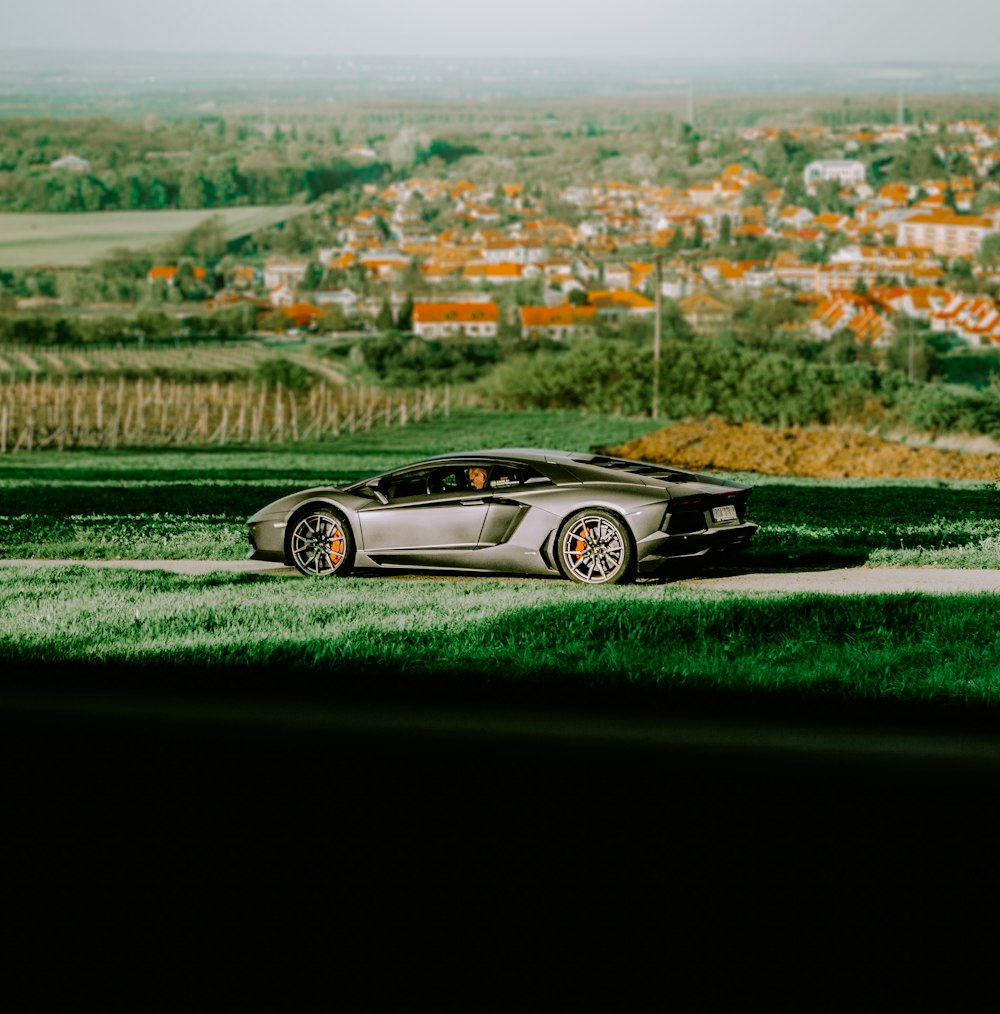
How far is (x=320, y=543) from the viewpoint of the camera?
1371 centimetres

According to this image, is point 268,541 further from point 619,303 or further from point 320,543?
point 619,303

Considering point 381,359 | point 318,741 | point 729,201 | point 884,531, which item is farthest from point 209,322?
point 318,741

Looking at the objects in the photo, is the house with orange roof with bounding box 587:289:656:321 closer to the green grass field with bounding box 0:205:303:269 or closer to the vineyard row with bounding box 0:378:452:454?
the vineyard row with bounding box 0:378:452:454

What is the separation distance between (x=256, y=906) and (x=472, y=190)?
138794 millimetres

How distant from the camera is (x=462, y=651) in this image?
10.1 metres

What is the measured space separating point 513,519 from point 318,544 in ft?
6.58

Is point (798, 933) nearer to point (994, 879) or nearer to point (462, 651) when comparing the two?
point (994, 879)

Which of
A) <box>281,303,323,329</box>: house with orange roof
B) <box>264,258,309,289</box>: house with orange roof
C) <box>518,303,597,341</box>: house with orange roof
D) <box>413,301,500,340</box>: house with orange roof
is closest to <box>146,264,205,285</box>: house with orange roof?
<box>264,258,309,289</box>: house with orange roof

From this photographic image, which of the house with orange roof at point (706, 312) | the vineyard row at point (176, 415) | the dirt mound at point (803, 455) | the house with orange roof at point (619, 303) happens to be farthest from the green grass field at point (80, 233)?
the dirt mound at point (803, 455)

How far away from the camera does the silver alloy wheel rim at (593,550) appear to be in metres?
12.7

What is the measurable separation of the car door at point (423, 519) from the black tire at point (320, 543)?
0.73 feet

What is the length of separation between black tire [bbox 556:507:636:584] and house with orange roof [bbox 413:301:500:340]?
275 feet

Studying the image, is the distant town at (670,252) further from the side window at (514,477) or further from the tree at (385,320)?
the side window at (514,477)

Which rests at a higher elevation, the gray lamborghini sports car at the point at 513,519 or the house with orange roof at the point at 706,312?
the gray lamborghini sports car at the point at 513,519
